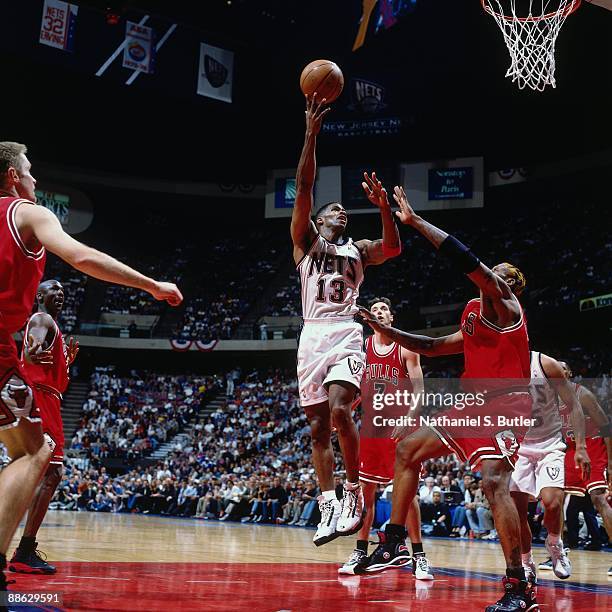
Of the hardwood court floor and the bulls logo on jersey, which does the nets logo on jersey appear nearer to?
the bulls logo on jersey

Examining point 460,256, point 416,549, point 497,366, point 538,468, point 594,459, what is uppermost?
point 460,256

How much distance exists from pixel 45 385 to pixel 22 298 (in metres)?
2.59

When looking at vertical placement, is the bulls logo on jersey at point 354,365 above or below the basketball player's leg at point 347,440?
above

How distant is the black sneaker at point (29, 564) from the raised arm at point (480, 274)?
11.7ft

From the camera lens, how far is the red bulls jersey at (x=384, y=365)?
7102 mm

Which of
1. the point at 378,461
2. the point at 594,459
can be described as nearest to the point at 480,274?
the point at 378,461

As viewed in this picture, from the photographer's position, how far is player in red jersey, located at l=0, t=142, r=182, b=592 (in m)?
3.32

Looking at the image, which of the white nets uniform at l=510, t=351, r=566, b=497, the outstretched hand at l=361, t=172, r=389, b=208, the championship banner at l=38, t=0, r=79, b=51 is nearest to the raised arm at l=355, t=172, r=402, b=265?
the outstretched hand at l=361, t=172, r=389, b=208

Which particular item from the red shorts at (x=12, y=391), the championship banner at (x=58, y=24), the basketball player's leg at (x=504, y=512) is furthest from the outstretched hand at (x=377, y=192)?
the championship banner at (x=58, y=24)

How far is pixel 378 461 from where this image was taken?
672 centimetres

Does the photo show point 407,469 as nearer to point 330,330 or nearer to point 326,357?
point 326,357

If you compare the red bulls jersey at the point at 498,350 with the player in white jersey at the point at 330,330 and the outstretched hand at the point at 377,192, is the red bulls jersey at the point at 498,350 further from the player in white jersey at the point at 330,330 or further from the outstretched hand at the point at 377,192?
the outstretched hand at the point at 377,192

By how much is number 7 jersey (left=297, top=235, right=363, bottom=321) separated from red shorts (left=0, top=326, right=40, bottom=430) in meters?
2.42

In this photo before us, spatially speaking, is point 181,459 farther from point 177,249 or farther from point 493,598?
point 493,598
